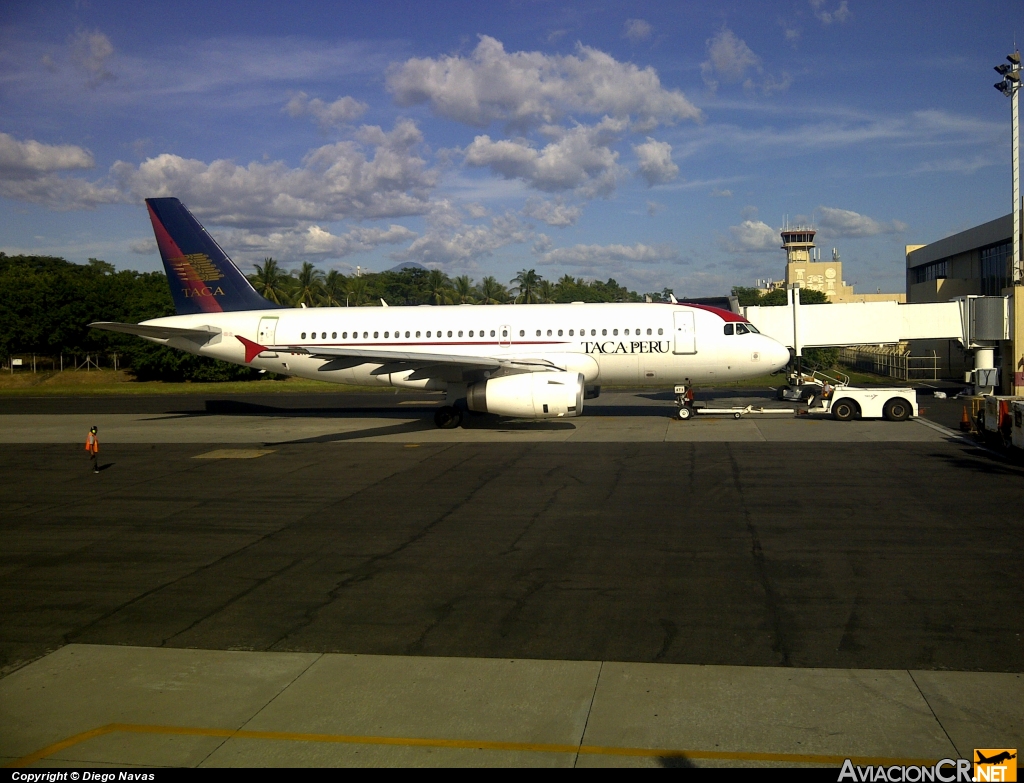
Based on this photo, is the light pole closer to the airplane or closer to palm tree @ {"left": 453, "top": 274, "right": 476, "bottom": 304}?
the airplane

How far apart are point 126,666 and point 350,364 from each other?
20.0 m

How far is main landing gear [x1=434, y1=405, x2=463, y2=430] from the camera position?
29078mm

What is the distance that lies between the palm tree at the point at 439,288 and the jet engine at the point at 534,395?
249 ft

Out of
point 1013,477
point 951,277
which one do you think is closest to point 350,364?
point 1013,477

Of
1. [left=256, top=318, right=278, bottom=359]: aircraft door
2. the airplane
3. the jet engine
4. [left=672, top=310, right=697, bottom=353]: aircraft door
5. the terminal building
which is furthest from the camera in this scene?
the terminal building

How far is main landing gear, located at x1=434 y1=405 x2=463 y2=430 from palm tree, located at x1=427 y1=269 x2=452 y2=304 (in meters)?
73.2

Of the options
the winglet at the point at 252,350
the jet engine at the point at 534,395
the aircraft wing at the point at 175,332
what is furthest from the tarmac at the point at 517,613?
the aircraft wing at the point at 175,332

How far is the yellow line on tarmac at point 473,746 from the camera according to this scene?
6410 mm

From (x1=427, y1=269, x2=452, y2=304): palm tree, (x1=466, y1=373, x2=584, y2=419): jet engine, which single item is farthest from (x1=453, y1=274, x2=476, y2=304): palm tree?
(x1=466, y1=373, x2=584, y2=419): jet engine

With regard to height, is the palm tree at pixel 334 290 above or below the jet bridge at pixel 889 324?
above

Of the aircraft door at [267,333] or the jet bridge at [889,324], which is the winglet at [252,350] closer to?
the aircraft door at [267,333]

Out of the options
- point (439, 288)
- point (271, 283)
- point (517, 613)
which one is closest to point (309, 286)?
point (271, 283)

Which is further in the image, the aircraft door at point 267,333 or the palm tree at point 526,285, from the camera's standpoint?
the palm tree at point 526,285

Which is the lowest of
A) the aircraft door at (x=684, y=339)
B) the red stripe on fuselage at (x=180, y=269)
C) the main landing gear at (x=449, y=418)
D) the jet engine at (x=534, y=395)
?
the main landing gear at (x=449, y=418)
